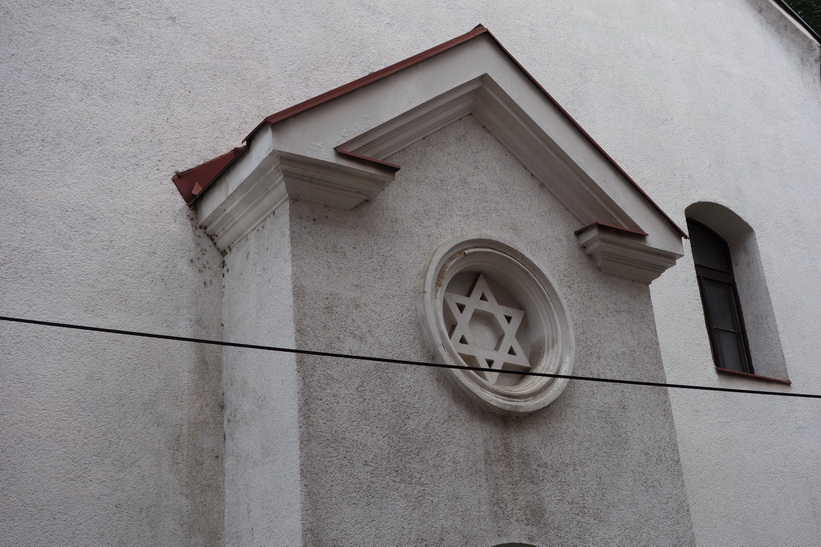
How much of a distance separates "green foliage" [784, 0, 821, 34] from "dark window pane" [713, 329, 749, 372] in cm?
911

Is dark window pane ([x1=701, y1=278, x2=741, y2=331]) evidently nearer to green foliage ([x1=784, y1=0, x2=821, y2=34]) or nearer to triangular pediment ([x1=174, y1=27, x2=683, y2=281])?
triangular pediment ([x1=174, y1=27, x2=683, y2=281])

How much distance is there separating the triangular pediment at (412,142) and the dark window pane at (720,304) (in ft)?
8.96

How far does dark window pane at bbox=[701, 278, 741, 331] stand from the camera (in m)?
9.77

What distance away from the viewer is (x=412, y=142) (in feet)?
21.2

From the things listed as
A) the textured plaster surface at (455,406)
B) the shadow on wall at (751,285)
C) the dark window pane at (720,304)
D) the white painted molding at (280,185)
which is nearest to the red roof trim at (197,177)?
the white painted molding at (280,185)

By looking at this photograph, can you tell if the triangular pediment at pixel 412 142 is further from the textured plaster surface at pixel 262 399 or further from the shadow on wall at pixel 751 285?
the shadow on wall at pixel 751 285

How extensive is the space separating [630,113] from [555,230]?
329 cm

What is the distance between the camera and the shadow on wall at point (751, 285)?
962 centimetres

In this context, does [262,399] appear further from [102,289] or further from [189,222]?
[189,222]

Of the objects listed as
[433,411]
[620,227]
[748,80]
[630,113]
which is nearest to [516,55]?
[630,113]

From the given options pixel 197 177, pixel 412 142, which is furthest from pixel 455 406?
pixel 197 177

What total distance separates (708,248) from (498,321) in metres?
4.51

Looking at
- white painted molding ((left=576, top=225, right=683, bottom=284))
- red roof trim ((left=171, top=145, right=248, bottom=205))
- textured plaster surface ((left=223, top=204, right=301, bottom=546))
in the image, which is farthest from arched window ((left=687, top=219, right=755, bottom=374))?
red roof trim ((left=171, top=145, right=248, bottom=205))


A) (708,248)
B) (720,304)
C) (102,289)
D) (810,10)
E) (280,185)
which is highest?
(810,10)
